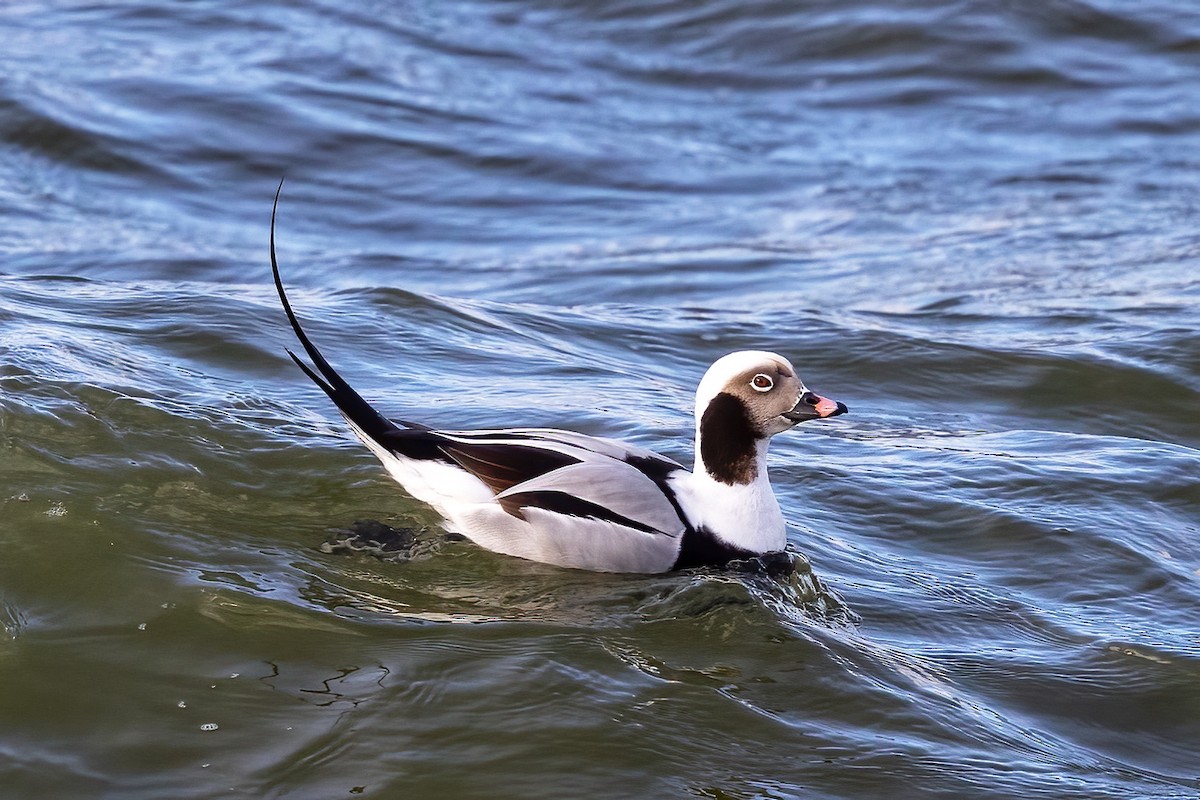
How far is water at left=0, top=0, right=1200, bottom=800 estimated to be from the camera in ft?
16.3

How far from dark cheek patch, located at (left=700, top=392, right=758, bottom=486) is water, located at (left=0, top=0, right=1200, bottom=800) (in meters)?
0.41

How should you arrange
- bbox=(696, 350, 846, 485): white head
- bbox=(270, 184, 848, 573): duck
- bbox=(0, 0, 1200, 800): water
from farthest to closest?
bbox=(696, 350, 846, 485): white head, bbox=(270, 184, 848, 573): duck, bbox=(0, 0, 1200, 800): water

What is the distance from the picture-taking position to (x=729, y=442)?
618 centimetres

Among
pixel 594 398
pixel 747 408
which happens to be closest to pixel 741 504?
pixel 747 408

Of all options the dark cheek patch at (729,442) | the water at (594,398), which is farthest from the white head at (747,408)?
the water at (594,398)

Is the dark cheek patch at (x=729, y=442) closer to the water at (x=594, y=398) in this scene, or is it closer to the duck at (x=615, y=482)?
the duck at (x=615, y=482)

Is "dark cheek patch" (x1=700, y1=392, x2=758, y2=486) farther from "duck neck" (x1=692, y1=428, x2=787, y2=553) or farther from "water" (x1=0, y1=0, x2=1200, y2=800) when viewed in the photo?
"water" (x1=0, y1=0, x2=1200, y2=800)

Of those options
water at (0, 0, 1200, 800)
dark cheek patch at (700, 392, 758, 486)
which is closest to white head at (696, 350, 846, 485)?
dark cheek patch at (700, 392, 758, 486)

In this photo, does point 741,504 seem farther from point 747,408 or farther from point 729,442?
point 747,408

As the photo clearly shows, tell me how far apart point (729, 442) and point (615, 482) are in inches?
18.9

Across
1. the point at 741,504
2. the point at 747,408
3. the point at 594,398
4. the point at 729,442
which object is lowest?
the point at 594,398

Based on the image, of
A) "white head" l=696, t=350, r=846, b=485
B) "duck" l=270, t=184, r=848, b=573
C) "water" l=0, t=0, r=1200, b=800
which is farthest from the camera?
"white head" l=696, t=350, r=846, b=485

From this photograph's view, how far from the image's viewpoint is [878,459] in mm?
7703

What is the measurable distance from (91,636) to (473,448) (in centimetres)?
155
